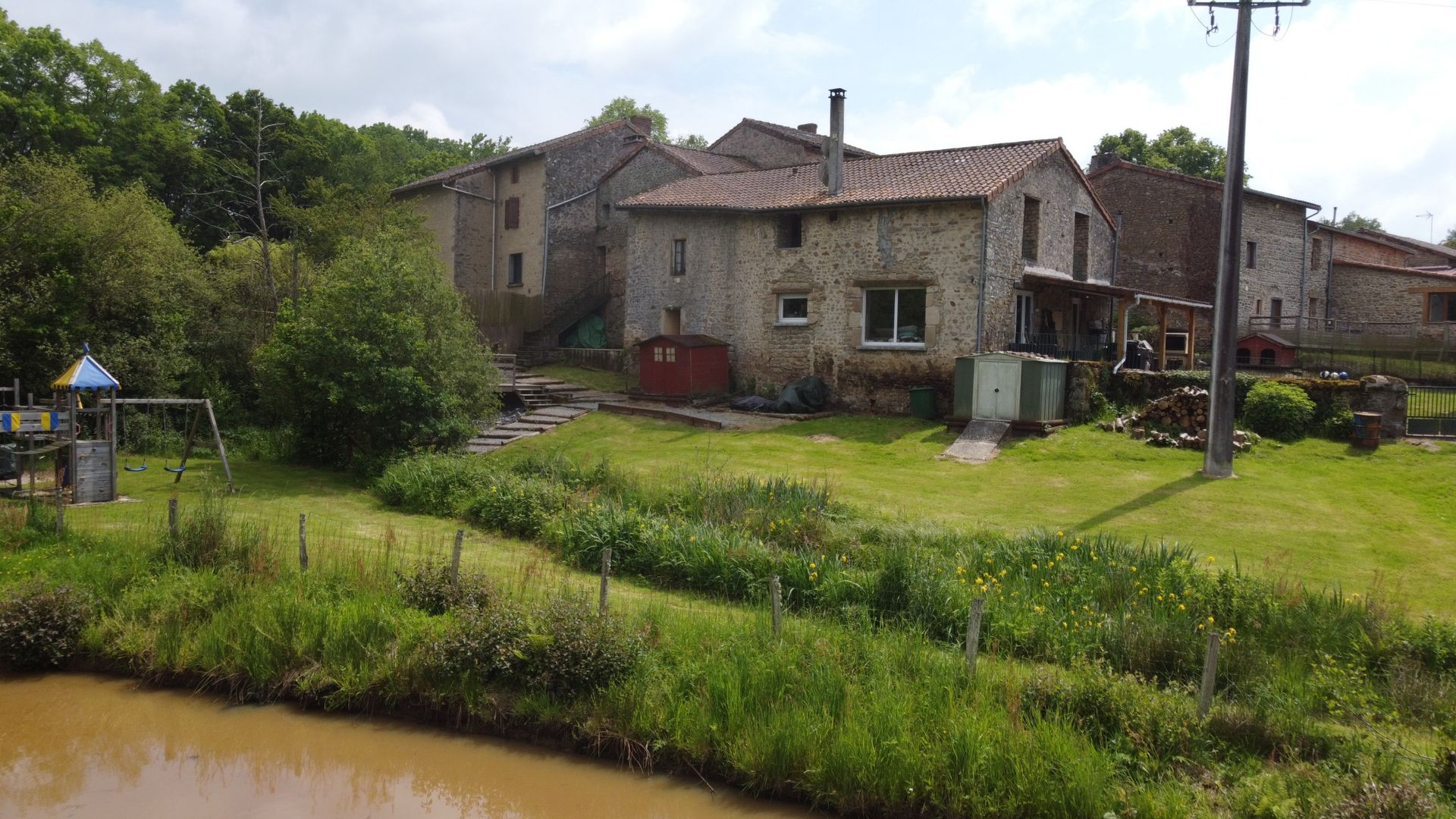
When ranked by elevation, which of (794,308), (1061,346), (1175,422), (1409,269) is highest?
(1409,269)

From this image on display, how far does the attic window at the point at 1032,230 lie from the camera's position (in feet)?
75.8

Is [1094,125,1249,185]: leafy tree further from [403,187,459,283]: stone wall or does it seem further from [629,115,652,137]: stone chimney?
[403,187,459,283]: stone wall

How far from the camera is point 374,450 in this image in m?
17.4

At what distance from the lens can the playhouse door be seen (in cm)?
1886

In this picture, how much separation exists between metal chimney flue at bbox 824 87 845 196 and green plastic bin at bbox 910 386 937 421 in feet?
18.1

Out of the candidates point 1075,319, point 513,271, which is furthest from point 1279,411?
point 513,271

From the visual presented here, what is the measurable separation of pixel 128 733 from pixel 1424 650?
10961 mm

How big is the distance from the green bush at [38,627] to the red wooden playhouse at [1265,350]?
2793 centimetres

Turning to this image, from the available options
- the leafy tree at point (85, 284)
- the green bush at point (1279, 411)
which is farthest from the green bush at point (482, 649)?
the green bush at point (1279, 411)

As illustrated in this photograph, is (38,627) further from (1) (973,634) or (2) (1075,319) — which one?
(2) (1075,319)

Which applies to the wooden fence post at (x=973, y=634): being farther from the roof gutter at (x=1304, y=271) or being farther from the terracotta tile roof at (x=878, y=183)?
the roof gutter at (x=1304, y=271)

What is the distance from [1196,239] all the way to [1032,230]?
35.9ft

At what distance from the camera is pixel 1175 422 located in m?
18.3

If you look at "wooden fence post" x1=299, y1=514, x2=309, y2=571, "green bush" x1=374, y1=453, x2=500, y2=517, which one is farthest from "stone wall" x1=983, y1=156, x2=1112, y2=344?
"wooden fence post" x1=299, y1=514, x2=309, y2=571
